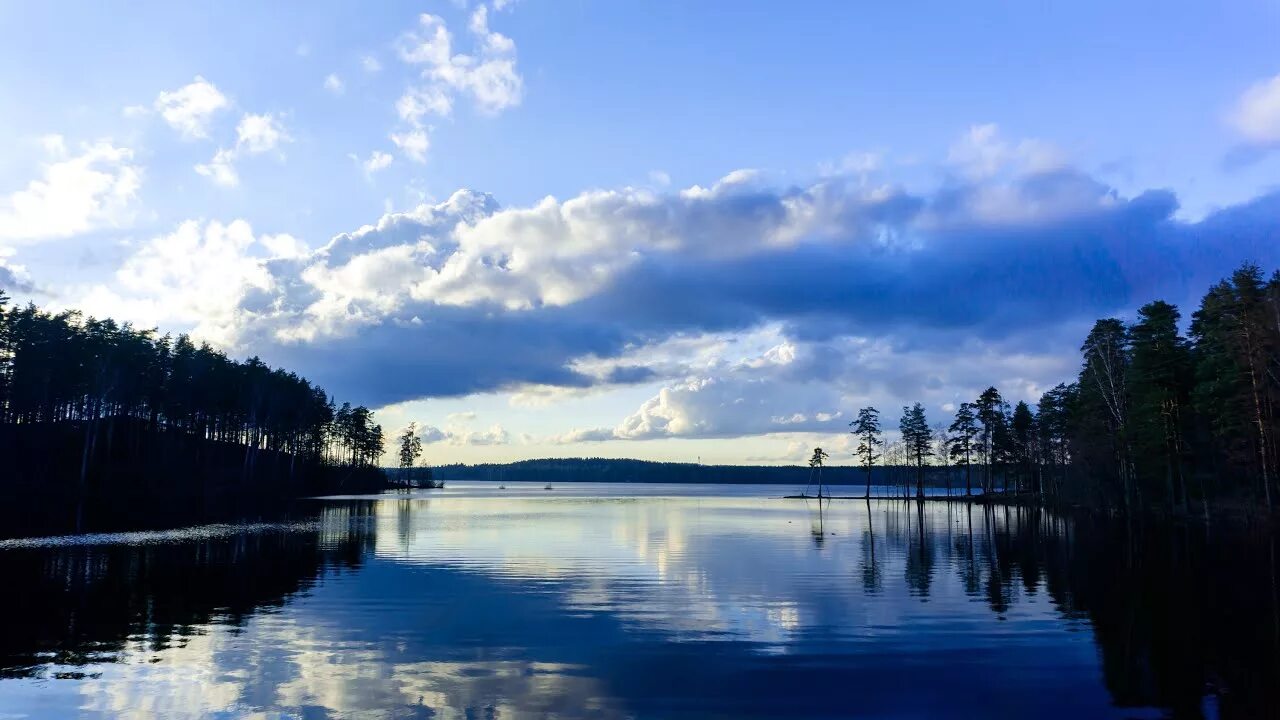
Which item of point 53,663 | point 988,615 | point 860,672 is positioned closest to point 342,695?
point 53,663

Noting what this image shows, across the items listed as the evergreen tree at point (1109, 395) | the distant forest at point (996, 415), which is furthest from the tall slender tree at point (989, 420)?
the evergreen tree at point (1109, 395)

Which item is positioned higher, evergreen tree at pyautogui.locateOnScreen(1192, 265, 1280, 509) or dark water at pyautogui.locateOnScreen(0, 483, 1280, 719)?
evergreen tree at pyautogui.locateOnScreen(1192, 265, 1280, 509)

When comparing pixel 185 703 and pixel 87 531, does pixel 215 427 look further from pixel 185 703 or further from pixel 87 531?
pixel 185 703

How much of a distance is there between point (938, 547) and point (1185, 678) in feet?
114

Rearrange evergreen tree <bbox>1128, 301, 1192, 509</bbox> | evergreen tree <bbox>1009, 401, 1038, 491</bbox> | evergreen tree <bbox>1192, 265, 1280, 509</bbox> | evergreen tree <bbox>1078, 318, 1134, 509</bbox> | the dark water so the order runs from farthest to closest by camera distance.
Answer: evergreen tree <bbox>1009, 401, 1038, 491</bbox> < evergreen tree <bbox>1078, 318, 1134, 509</bbox> < evergreen tree <bbox>1128, 301, 1192, 509</bbox> < evergreen tree <bbox>1192, 265, 1280, 509</bbox> < the dark water

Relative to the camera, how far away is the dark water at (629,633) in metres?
16.1

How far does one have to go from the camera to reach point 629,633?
23016 mm

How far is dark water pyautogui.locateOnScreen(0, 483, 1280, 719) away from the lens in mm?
16078

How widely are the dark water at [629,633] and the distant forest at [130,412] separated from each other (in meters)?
56.7

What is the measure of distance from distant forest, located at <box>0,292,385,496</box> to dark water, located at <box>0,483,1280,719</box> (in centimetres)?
5669

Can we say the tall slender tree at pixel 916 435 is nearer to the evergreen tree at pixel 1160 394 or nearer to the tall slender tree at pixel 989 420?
the tall slender tree at pixel 989 420

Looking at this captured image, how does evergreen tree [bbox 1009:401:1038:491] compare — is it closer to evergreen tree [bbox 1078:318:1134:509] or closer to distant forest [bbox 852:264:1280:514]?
distant forest [bbox 852:264:1280:514]

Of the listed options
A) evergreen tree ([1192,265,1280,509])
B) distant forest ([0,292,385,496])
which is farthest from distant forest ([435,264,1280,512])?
distant forest ([0,292,385,496])

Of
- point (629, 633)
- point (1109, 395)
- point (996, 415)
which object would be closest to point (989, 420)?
point (996, 415)
